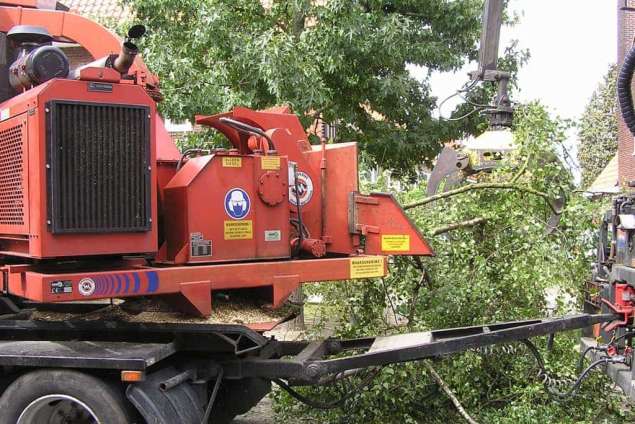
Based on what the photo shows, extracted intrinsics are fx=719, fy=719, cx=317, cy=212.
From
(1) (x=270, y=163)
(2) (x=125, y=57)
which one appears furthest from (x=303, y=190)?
(2) (x=125, y=57)

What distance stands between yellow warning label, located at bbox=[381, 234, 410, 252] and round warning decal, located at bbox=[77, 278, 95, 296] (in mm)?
2040

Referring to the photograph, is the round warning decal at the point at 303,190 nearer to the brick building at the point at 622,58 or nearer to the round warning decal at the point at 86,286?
the round warning decal at the point at 86,286

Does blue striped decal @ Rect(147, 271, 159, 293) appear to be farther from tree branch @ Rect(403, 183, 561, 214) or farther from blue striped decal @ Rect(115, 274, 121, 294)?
tree branch @ Rect(403, 183, 561, 214)

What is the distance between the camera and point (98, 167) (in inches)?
162

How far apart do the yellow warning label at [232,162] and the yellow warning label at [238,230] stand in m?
0.36

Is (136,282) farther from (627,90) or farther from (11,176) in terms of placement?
(627,90)

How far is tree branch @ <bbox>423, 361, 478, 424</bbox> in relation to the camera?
5616mm

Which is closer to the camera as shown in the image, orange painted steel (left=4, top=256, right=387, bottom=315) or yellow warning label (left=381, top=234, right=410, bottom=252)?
orange painted steel (left=4, top=256, right=387, bottom=315)

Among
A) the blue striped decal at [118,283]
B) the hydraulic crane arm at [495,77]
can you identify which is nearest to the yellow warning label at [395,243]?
the blue striped decal at [118,283]

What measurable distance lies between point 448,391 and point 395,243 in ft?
4.68

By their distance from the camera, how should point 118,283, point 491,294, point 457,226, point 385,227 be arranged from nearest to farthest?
1. point 118,283
2. point 385,227
3. point 491,294
4. point 457,226

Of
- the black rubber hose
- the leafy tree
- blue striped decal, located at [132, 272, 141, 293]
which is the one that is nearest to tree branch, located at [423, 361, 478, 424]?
the black rubber hose

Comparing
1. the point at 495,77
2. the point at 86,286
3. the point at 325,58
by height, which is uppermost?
the point at 325,58

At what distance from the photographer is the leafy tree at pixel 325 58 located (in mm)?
8414
